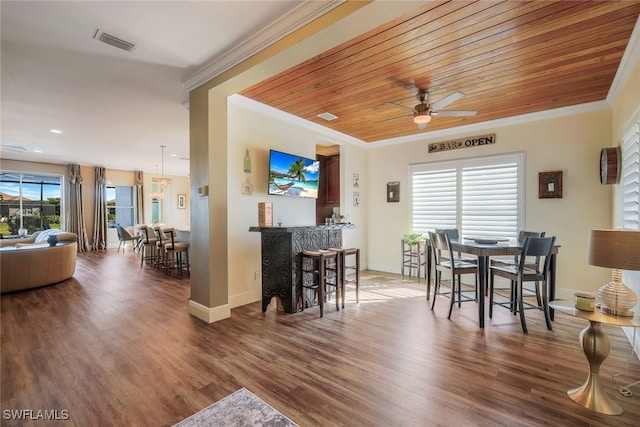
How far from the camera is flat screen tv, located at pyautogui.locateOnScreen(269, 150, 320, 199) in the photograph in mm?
4129

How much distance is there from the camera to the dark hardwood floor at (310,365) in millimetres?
1814

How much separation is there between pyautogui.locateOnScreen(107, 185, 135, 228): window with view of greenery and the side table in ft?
39.6

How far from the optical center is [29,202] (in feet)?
27.9

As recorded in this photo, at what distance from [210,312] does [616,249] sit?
11.7 ft

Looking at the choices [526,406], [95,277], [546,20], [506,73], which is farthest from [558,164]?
[95,277]

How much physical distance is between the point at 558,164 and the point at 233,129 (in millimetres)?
4702

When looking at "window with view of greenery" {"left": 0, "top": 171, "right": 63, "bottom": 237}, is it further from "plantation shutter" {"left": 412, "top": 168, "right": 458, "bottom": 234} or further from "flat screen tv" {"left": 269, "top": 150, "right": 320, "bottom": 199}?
"plantation shutter" {"left": 412, "top": 168, "right": 458, "bottom": 234}

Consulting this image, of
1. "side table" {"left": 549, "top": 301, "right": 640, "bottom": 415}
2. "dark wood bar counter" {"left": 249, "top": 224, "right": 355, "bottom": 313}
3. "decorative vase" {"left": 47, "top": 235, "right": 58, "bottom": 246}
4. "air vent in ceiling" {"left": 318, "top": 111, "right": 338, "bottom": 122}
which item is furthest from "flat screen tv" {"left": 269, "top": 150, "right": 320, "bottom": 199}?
"decorative vase" {"left": 47, "top": 235, "right": 58, "bottom": 246}

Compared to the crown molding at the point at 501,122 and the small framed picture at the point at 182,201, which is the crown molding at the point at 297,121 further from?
the small framed picture at the point at 182,201

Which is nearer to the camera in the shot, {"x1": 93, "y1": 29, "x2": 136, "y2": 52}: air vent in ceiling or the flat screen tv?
{"x1": 93, "y1": 29, "x2": 136, "y2": 52}: air vent in ceiling

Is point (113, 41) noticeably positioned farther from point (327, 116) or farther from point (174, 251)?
point (174, 251)

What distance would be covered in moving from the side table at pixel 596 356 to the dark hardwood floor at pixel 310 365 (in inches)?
2.3

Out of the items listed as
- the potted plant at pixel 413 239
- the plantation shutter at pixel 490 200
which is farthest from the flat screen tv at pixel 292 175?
the plantation shutter at pixel 490 200

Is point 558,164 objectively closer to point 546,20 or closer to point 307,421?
point 546,20
